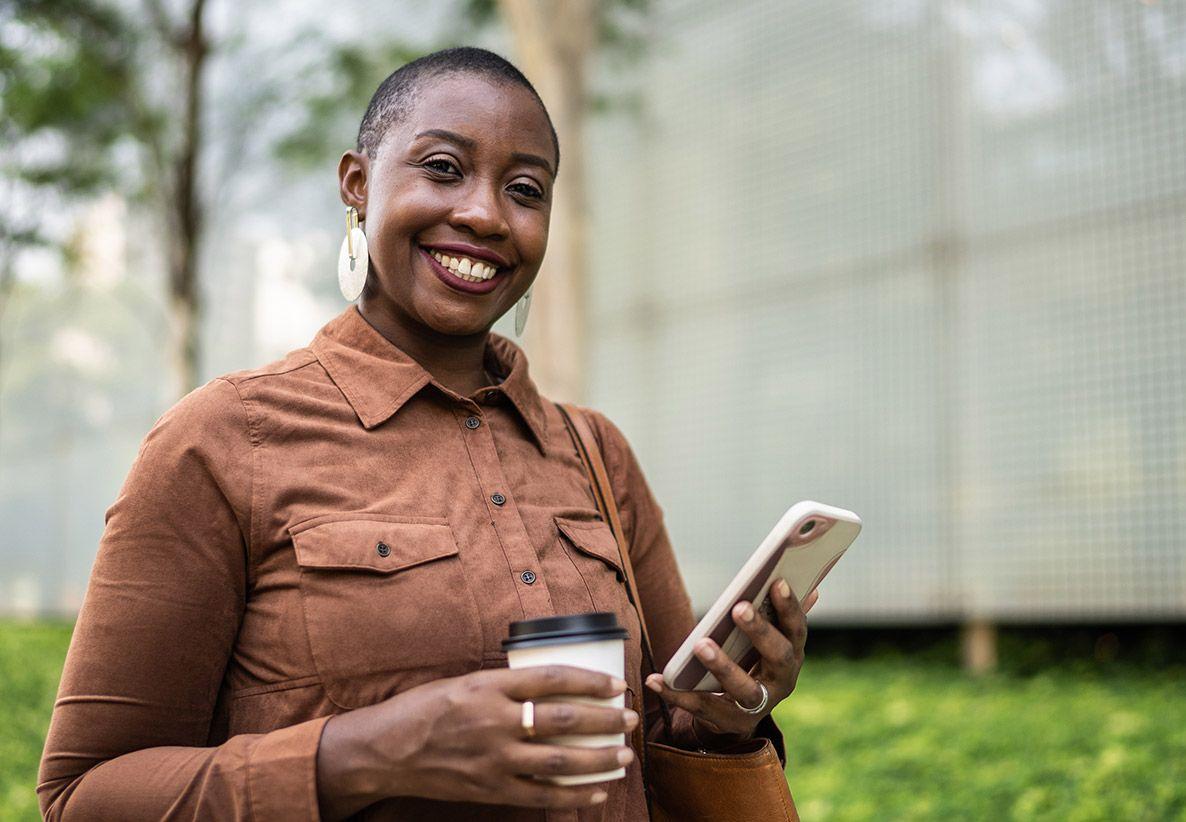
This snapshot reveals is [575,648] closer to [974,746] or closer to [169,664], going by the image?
[169,664]

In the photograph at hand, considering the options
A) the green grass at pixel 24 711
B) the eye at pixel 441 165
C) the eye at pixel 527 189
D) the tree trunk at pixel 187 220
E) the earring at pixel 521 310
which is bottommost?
the green grass at pixel 24 711

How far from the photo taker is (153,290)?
16562 millimetres

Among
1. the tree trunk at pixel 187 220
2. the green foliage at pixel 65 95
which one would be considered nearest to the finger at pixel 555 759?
the tree trunk at pixel 187 220

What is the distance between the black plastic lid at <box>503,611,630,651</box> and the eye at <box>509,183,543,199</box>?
2.27ft

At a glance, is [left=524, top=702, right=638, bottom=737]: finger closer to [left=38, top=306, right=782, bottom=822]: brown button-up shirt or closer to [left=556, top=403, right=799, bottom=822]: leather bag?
[left=38, top=306, right=782, bottom=822]: brown button-up shirt

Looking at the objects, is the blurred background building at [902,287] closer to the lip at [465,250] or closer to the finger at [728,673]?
the lip at [465,250]

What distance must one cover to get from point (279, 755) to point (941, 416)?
676 centimetres

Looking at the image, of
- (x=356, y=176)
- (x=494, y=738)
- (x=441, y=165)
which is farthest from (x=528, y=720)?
(x=356, y=176)

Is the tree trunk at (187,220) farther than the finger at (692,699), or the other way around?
the tree trunk at (187,220)

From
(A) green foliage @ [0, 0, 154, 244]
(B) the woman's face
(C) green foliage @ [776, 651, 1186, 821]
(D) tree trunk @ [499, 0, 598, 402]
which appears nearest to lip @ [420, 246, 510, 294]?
(B) the woman's face

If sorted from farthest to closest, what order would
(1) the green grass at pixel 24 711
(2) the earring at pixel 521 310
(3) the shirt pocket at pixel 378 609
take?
(1) the green grass at pixel 24 711
(2) the earring at pixel 521 310
(3) the shirt pocket at pixel 378 609

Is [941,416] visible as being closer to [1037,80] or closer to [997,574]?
[997,574]

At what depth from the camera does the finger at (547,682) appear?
4.00 ft

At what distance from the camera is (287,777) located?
133cm
